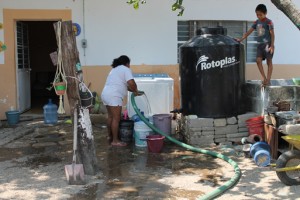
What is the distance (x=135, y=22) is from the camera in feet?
31.8

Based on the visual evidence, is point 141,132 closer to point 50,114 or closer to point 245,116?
point 245,116

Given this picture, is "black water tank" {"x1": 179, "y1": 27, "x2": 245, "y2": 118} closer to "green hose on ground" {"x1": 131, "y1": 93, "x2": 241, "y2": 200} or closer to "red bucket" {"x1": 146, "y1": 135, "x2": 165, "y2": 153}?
"green hose on ground" {"x1": 131, "y1": 93, "x2": 241, "y2": 200}

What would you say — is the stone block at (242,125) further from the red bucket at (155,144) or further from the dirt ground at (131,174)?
the red bucket at (155,144)

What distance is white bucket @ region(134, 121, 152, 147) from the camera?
681 centimetres

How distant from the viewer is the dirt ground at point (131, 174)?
450cm

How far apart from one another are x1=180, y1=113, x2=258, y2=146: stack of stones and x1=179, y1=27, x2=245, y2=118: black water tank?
0.43 ft

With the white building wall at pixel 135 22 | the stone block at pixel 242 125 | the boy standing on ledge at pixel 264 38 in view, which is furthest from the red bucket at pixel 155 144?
the white building wall at pixel 135 22

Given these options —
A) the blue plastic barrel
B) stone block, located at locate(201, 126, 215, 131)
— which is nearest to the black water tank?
stone block, located at locate(201, 126, 215, 131)

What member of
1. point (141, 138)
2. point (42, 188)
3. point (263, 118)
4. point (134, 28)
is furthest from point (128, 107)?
point (42, 188)

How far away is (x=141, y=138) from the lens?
22.4ft

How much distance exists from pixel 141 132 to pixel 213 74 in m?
1.64

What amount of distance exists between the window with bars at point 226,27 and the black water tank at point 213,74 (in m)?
3.04

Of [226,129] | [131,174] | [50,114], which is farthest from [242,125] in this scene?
[50,114]

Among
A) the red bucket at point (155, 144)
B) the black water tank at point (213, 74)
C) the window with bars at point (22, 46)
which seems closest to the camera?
the red bucket at point (155, 144)
